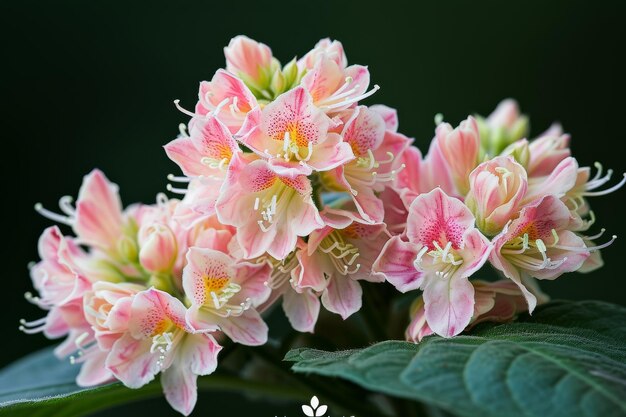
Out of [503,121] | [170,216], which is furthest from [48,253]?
[503,121]

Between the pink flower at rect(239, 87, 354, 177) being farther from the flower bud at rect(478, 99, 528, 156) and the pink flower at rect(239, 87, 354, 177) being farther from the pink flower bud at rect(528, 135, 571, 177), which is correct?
the flower bud at rect(478, 99, 528, 156)

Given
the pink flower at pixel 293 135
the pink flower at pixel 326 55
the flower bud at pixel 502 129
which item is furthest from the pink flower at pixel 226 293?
the flower bud at pixel 502 129

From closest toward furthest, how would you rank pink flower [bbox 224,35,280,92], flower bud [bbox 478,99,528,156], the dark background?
pink flower [bbox 224,35,280,92] < flower bud [bbox 478,99,528,156] < the dark background

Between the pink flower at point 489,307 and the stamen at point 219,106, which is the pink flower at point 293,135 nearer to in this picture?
the stamen at point 219,106

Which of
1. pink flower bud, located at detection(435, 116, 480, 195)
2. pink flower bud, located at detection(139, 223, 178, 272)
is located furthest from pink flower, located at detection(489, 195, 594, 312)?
pink flower bud, located at detection(139, 223, 178, 272)

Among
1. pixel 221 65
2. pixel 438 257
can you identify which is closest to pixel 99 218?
pixel 438 257

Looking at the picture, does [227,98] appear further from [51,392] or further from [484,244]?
[51,392]

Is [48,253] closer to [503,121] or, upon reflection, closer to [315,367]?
[315,367]
